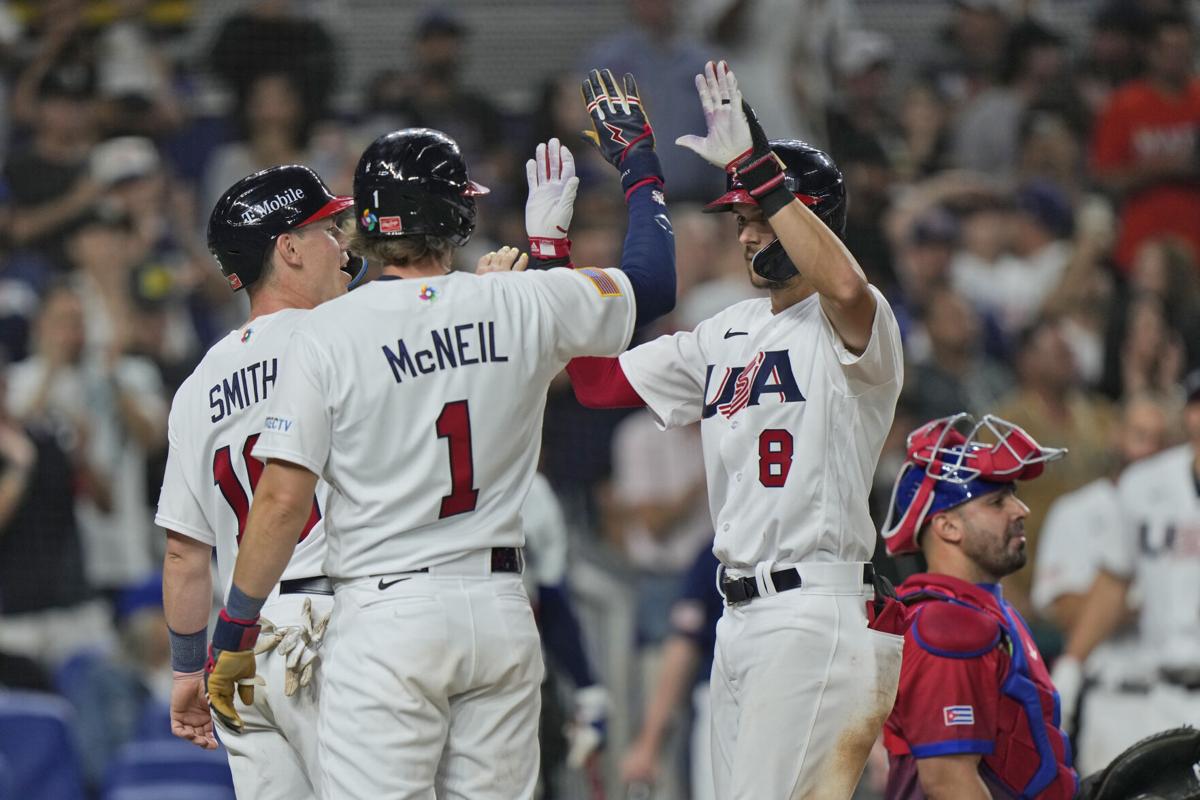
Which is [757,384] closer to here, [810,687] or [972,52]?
[810,687]

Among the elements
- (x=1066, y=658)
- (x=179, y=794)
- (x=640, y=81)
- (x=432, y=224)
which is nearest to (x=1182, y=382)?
(x=1066, y=658)

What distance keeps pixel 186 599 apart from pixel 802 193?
1.97 meters

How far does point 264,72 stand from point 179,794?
4.92 m

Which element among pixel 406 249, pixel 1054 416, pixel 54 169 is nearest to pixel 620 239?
pixel 1054 416

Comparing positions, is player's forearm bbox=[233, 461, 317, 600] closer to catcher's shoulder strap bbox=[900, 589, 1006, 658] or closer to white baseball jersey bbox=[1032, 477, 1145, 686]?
catcher's shoulder strap bbox=[900, 589, 1006, 658]

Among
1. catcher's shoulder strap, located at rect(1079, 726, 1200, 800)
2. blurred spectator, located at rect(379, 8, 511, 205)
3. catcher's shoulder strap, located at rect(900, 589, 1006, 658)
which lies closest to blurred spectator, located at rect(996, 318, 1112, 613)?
blurred spectator, located at rect(379, 8, 511, 205)

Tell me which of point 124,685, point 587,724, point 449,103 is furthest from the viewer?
point 449,103

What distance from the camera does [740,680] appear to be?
14.5 feet

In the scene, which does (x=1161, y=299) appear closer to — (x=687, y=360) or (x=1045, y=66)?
(x=1045, y=66)

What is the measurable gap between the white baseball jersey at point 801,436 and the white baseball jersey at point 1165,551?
3305 millimetres

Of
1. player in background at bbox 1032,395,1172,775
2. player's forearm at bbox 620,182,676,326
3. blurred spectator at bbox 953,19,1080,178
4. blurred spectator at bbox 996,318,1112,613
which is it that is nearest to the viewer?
player's forearm at bbox 620,182,676,326

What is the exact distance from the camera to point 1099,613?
757cm

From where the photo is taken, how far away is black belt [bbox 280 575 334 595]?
4.57 metres

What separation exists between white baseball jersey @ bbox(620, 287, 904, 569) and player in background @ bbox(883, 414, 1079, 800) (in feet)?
1.32
